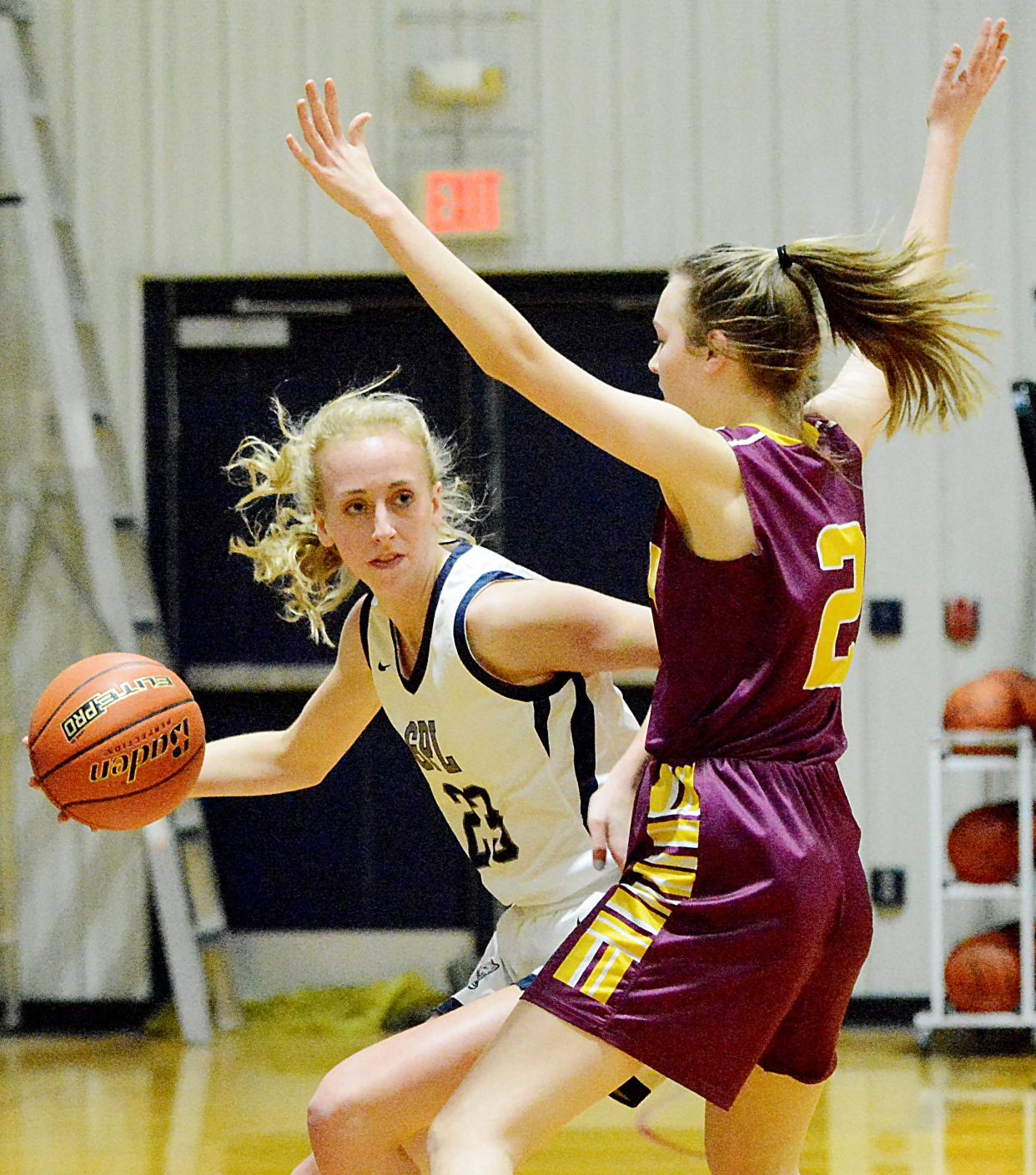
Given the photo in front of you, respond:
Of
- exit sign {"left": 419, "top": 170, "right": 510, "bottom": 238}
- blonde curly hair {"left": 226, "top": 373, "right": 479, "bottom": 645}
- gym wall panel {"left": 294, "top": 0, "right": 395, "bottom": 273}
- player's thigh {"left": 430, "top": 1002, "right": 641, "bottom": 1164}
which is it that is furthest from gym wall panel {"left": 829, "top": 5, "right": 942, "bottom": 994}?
player's thigh {"left": 430, "top": 1002, "right": 641, "bottom": 1164}

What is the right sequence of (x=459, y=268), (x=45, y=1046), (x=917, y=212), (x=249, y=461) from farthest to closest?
(x=45, y=1046) < (x=249, y=461) < (x=917, y=212) < (x=459, y=268)

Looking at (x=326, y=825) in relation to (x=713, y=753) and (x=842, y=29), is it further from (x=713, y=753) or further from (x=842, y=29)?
(x=713, y=753)

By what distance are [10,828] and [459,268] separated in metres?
4.23

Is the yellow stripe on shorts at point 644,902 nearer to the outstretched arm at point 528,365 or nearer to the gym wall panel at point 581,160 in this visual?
the outstretched arm at point 528,365

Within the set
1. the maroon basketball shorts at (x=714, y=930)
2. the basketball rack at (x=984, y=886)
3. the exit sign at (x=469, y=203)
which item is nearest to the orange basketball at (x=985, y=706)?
the basketball rack at (x=984, y=886)

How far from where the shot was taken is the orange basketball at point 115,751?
2273mm

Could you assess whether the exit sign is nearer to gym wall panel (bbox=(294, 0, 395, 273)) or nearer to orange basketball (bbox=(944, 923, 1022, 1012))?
gym wall panel (bbox=(294, 0, 395, 273))

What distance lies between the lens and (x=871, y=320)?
76.7 inches

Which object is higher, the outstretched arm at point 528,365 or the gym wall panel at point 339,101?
the gym wall panel at point 339,101

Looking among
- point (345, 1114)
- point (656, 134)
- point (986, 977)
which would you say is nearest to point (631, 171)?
point (656, 134)

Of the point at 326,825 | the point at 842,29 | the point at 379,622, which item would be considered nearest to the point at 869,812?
the point at 326,825

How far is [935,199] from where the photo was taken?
224cm

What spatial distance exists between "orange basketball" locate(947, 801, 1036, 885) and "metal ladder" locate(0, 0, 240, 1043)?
2.42 metres

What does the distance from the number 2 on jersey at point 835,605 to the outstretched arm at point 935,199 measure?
0.24 meters
